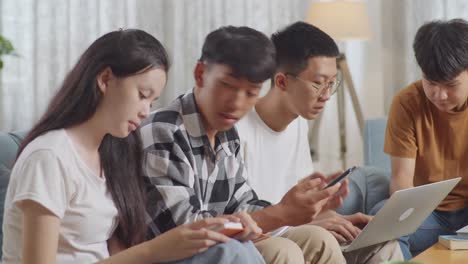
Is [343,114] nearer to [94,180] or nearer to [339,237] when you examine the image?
[339,237]

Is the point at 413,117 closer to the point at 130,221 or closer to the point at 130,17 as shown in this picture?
the point at 130,221

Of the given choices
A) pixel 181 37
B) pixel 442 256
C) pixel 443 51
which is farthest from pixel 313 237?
pixel 181 37

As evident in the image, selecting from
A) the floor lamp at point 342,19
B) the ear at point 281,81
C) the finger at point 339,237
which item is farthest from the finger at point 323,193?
the floor lamp at point 342,19

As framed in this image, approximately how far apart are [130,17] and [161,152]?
2.61 metres

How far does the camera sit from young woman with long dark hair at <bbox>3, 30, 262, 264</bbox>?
162 centimetres

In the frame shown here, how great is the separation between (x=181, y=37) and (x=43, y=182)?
121 inches

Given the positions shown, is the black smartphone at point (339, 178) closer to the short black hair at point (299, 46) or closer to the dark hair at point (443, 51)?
the short black hair at point (299, 46)

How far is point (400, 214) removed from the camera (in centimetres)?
225

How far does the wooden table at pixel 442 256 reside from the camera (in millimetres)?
2170

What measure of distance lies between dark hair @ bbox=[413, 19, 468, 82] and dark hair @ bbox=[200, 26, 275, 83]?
780 mm

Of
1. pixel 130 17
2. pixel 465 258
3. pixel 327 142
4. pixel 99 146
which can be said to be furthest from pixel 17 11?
pixel 465 258

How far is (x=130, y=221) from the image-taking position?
1.86 m

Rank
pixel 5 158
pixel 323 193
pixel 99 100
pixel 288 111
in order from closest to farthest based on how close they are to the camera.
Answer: pixel 99 100 → pixel 323 193 → pixel 5 158 → pixel 288 111

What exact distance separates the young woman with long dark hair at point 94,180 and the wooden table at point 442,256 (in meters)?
0.65
